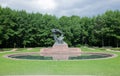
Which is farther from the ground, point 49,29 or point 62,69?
point 49,29

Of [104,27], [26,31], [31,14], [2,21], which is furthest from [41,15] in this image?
[104,27]

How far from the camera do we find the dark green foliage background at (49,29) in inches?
1770

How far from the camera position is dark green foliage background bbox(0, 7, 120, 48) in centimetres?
4497

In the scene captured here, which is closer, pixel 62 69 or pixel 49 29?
pixel 62 69

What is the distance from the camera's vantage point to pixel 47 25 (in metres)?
48.0

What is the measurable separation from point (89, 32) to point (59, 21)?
7.32m

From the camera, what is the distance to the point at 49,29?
47.7 metres

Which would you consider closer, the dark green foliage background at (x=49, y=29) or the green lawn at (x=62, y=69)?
the green lawn at (x=62, y=69)

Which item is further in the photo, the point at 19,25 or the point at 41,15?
the point at 41,15

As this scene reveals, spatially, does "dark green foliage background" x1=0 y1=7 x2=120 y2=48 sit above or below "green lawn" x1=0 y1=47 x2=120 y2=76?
above

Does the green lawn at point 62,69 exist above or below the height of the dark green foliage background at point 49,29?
below

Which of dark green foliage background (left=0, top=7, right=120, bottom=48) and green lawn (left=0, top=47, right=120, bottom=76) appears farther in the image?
dark green foliage background (left=0, top=7, right=120, bottom=48)

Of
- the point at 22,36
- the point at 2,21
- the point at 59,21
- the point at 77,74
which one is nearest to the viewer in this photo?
the point at 77,74

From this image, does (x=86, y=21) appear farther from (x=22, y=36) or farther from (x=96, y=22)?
(x=22, y=36)
